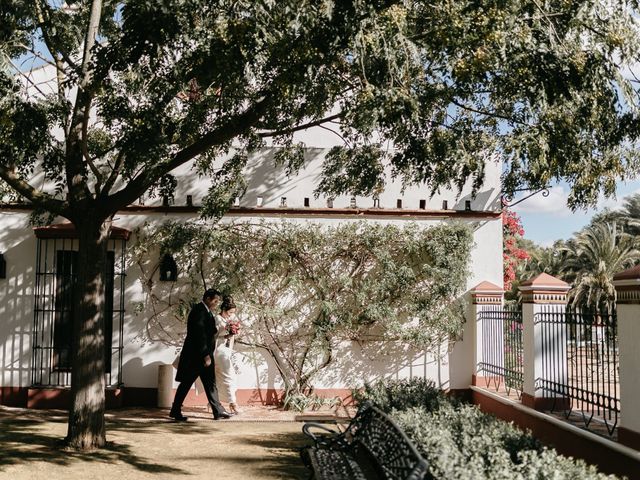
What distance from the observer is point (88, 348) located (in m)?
7.75

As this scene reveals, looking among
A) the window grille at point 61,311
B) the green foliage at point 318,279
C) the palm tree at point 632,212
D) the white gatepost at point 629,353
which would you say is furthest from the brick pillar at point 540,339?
the palm tree at point 632,212

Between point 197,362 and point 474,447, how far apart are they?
18.6ft

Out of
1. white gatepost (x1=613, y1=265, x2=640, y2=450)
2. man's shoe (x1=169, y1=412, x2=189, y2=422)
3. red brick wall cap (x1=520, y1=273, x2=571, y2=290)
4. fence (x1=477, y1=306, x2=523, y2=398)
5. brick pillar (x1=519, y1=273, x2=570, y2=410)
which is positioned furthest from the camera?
man's shoe (x1=169, y1=412, x2=189, y2=422)

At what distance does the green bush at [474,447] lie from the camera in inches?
173

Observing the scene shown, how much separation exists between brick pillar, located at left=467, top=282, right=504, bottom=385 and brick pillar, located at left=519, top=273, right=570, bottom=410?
2.22 meters

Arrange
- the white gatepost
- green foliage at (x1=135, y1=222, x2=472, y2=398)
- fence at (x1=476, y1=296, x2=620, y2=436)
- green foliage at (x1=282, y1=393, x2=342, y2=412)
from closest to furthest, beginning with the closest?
the white gatepost → fence at (x1=476, y1=296, x2=620, y2=436) → green foliage at (x1=282, y1=393, x2=342, y2=412) → green foliage at (x1=135, y1=222, x2=472, y2=398)

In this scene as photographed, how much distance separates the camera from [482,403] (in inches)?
415

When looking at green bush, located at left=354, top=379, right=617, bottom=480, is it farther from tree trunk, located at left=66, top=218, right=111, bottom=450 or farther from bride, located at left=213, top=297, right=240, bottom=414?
bride, located at left=213, top=297, right=240, bottom=414

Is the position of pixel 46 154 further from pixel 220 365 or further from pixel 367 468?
pixel 367 468

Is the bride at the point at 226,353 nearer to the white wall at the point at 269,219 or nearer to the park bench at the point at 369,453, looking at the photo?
the white wall at the point at 269,219

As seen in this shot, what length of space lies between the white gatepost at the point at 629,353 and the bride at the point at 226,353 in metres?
5.74

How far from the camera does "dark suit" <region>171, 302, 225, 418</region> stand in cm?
991

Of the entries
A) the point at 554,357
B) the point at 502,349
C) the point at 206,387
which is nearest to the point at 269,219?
the point at 206,387

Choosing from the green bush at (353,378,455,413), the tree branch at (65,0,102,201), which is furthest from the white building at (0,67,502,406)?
the tree branch at (65,0,102,201)
